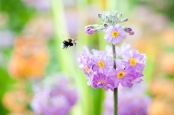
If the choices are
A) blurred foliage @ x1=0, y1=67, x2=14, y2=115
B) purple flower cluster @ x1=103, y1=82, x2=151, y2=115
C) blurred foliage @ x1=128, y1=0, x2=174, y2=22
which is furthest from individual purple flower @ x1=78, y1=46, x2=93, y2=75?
blurred foliage @ x1=128, y1=0, x2=174, y2=22

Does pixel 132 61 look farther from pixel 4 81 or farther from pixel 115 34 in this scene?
pixel 4 81

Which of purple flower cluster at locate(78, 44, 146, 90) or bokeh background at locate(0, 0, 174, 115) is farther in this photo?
bokeh background at locate(0, 0, 174, 115)

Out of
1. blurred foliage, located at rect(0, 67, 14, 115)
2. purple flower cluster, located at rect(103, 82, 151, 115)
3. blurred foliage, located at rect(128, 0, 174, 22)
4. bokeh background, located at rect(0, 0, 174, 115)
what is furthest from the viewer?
blurred foliage, located at rect(128, 0, 174, 22)

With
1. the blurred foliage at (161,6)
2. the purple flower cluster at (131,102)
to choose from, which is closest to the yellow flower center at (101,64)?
the purple flower cluster at (131,102)

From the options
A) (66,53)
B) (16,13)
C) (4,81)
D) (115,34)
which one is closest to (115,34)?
(115,34)

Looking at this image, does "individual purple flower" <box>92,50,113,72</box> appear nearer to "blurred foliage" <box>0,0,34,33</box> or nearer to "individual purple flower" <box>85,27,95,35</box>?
"individual purple flower" <box>85,27,95,35</box>

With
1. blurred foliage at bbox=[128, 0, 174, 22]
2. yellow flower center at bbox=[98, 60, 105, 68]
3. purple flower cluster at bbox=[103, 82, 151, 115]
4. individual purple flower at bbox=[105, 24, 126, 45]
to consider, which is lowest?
purple flower cluster at bbox=[103, 82, 151, 115]

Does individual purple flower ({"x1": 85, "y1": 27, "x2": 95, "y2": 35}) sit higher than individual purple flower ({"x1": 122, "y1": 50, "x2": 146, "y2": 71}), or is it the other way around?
individual purple flower ({"x1": 85, "y1": 27, "x2": 95, "y2": 35})
